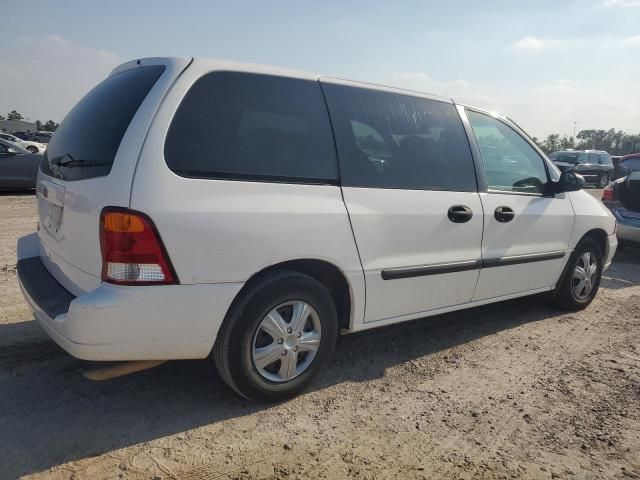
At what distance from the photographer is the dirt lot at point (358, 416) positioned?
241 cm

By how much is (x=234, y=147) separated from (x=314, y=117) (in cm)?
60

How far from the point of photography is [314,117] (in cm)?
303

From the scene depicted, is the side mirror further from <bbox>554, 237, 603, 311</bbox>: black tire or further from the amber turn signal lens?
the amber turn signal lens

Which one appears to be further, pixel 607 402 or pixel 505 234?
pixel 505 234

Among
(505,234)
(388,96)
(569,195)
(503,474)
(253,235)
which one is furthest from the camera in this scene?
(569,195)

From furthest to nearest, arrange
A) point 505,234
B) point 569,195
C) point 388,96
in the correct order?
1. point 569,195
2. point 505,234
3. point 388,96

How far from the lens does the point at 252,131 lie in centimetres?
276

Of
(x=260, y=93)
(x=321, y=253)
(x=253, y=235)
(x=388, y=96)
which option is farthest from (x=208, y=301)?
(x=388, y=96)

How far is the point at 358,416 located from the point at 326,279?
31.6 inches

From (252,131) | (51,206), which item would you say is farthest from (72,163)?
(252,131)

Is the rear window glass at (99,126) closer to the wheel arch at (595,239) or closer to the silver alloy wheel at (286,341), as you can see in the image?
the silver alloy wheel at (286,341)

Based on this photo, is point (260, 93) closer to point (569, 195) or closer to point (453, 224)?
point (453, 224)

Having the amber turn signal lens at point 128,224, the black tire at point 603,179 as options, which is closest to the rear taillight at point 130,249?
the amber turn signal lens at point 128,224

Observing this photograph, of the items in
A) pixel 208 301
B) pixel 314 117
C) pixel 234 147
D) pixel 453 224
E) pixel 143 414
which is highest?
pixel 314 117
